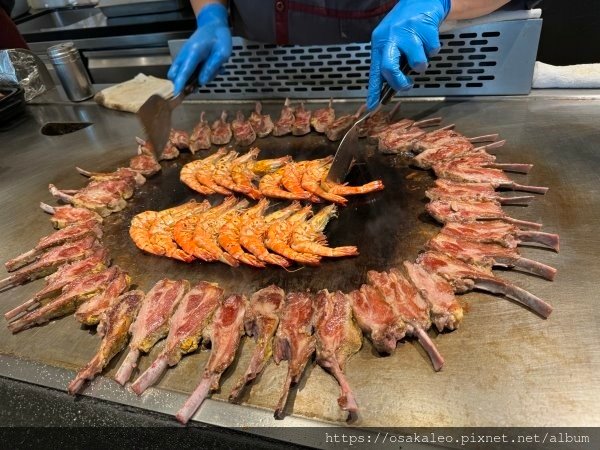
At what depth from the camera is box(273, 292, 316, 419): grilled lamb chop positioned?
2.23 meters

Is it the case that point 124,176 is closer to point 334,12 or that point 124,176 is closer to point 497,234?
point 334,12

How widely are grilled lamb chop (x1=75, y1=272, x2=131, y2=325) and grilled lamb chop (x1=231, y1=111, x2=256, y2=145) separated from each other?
6.55 feet

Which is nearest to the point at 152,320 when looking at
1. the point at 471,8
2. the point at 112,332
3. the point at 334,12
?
the point at 112,332

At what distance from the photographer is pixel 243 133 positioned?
4.35 meters

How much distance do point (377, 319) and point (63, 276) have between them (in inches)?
90.7

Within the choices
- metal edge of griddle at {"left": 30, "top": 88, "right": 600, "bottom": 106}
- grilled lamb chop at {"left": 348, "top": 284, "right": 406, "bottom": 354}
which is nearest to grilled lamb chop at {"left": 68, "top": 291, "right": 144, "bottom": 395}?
grilled lamb chop at {"left": 348, "top": 284, "right": 406, "bottom": 354}

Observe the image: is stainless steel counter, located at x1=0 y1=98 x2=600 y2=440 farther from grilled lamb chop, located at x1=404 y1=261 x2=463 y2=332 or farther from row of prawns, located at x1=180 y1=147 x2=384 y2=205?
row of prawns, located at x1=180 y1=147 x2=384 y2=205

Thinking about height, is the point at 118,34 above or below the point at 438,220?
above

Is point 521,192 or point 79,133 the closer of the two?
point 521,192

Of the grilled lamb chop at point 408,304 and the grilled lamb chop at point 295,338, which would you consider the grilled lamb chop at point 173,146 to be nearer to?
the grilled lamb chop at point 295,338

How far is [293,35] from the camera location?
4359 mm

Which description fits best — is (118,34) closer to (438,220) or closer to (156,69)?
(156,69)

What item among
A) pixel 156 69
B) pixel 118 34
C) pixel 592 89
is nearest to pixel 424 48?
pixel 592 89

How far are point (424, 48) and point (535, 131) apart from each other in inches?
52.8
